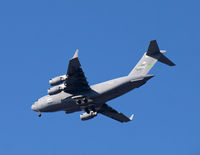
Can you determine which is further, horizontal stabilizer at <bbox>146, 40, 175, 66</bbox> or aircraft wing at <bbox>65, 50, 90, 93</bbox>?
horizontal stabilizer at <bbox>146, 40, 175, 66</bbox>

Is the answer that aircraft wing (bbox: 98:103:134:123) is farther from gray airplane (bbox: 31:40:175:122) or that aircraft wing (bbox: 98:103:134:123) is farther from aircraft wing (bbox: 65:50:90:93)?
aircraft wing (bbox: 65:50:90:93)

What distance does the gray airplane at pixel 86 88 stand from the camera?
3306cm

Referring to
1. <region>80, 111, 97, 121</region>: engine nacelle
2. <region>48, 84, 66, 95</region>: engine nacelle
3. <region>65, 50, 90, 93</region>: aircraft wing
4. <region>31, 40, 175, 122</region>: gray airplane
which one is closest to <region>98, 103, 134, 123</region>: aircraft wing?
<region>80, 111, 97, 121</region>: engine nacelle

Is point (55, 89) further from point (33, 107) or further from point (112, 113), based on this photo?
point (112, 113)

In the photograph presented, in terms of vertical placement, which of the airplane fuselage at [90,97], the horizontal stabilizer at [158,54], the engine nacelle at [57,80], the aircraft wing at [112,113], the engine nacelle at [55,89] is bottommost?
the aircraft wing at [112,113]

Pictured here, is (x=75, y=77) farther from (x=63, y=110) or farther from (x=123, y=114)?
(x=123, y=114)

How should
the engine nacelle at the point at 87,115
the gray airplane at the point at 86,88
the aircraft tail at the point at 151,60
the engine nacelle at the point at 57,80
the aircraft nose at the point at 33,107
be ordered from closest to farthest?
1. the gray airplane at the point at 86,88
2. the engine nacelle at the point at 57,80
3. the aircraft tail at the point at 151,60
4. the aircraft nose at the point at 33,107
5. the engine nacelle at the point at 87,115

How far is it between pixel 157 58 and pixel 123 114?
21.0 feet

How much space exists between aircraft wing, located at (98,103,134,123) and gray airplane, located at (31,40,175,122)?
1.43 metres

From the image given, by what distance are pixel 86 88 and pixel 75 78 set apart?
1.35m

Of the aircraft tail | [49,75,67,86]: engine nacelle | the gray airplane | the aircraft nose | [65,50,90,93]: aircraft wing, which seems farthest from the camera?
the aircraft nose

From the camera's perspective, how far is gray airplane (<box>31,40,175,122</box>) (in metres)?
33.1

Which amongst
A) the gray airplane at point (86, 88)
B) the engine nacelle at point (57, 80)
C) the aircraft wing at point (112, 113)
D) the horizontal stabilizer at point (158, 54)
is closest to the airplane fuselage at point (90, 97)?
the gray airplane at point (86, 88)

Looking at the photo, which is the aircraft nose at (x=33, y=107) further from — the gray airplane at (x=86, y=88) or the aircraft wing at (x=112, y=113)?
the aircraft wing at (x=112, y=113)
